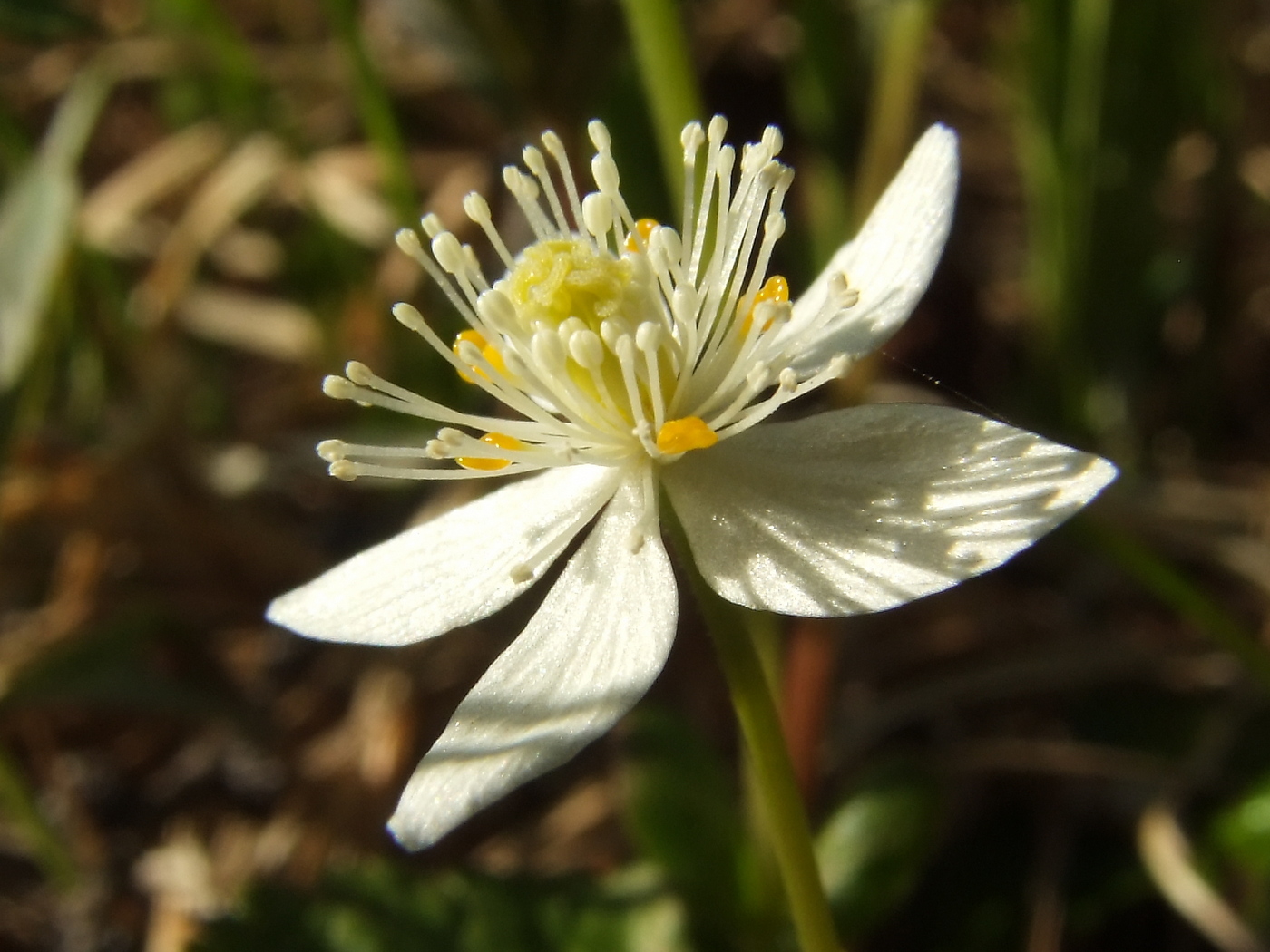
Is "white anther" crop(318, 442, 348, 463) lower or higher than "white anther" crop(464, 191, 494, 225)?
lower

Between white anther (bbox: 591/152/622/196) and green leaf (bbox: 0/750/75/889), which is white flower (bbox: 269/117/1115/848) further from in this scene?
green leaf (bbox: 0/750/75/889)

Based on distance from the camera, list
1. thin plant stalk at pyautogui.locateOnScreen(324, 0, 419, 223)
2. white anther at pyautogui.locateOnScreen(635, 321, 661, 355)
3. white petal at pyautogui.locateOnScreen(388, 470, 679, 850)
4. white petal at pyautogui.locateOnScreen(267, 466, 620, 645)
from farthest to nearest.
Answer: thin plant stalk at pyautogui.locateOnScreen(324, 0, 419, 223), white petal at pyautogui.locateOnScreen(267, 466, 620, 645), white anther at pyautogui.locateOnScreen(635, 321, 661, 355), white petal at pyautogui.locateOnScreen(388, 470, 679, 850)

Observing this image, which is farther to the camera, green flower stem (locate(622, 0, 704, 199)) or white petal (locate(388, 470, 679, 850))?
green flower stem (locate(622, 0, 704, 199))

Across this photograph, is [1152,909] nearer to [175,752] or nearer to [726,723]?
[726,723]

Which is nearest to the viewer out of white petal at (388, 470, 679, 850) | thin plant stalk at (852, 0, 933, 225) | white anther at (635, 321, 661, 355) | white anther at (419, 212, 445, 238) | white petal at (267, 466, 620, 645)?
white petal at (388, 470, 679, 850)

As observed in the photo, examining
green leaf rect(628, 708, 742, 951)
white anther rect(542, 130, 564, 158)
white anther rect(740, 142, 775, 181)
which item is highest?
white anther rect(542, 130, 564, 158)

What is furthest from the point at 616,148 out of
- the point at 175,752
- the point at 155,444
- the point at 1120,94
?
the point at 175,752

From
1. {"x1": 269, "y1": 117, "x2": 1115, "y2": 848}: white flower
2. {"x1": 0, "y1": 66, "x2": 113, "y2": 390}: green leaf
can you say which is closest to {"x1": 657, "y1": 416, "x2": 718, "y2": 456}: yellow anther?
{"x1": 269, "y1": 117, "x2": 1115, "y2": 848}: white flower

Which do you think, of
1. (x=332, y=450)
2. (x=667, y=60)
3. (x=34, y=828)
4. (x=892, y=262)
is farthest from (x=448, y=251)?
(x=34, y=828)

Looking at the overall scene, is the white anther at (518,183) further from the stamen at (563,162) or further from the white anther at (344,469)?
the white anther at (344,469)
